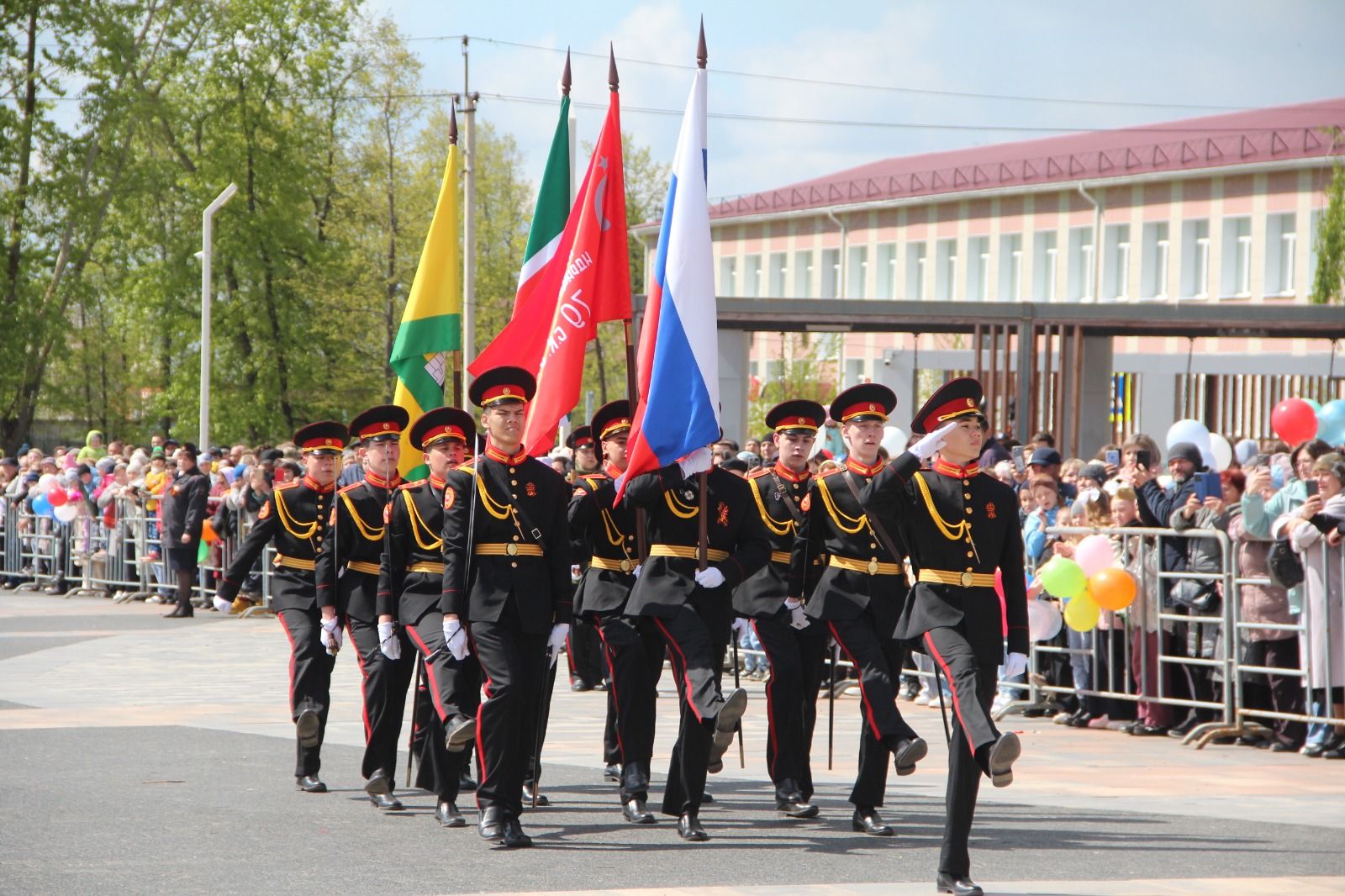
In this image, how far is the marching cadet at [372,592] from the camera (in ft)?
32.0

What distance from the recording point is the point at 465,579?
888 centimetres

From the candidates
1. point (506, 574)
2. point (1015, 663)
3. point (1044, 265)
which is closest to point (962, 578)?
point (1015, 663)

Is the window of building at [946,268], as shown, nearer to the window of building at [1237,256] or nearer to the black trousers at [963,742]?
the window of building at [1237,256]

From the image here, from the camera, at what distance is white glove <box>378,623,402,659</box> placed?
31.4ft

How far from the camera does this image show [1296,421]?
1549cm

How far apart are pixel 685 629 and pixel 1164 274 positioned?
140ft

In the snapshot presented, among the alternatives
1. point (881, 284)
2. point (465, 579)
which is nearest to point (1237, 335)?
point (465, 579)

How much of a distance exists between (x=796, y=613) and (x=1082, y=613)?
407 cm

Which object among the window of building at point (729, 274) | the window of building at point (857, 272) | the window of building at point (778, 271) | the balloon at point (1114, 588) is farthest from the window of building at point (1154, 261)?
the balloon at point (1114, 588)

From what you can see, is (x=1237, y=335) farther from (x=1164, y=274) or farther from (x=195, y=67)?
(x=195, y=67)

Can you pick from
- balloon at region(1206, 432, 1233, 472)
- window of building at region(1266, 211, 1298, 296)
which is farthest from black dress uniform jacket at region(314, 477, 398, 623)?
window of building at region(1266, 211, 1298, 296)

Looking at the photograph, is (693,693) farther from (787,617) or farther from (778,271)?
(778,271)

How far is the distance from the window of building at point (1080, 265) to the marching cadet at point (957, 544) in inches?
1742

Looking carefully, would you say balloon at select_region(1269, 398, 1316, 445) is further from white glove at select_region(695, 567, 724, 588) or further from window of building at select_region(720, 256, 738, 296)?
window of building at select_region(720, 256, 738, 296)
